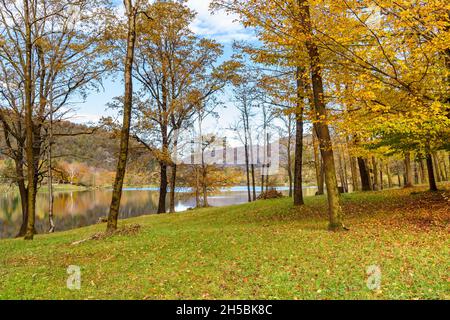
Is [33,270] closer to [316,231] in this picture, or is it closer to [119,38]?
[316,231]

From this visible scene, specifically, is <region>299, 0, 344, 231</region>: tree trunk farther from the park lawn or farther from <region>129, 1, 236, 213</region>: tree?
<region>129, 1, 236, 213</region>: tree

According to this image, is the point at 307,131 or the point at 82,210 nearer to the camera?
the point at 307,131

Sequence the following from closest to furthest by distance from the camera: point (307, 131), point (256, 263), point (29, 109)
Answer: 1. point (256, 263)
2. point (29, 109)
3. point (307, 131)

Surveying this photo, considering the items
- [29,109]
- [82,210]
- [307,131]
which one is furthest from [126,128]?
[82,210]

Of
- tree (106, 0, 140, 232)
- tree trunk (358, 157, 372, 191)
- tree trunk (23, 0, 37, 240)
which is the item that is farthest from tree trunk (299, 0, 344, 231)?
tree trunk (358, 157, 372, 191)

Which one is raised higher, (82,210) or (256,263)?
(256,263)

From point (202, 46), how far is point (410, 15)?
1864cm

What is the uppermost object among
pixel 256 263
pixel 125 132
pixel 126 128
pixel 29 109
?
pixel 29 109

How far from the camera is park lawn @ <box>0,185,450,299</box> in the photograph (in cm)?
556

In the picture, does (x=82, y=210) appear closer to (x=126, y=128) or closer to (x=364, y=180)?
(x=126, y=128)

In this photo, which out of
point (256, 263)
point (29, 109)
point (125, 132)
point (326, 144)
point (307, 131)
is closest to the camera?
point (256, 263)

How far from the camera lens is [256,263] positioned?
6992 mm

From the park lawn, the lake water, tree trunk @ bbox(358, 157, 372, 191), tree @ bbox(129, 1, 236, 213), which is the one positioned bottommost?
the lake water
